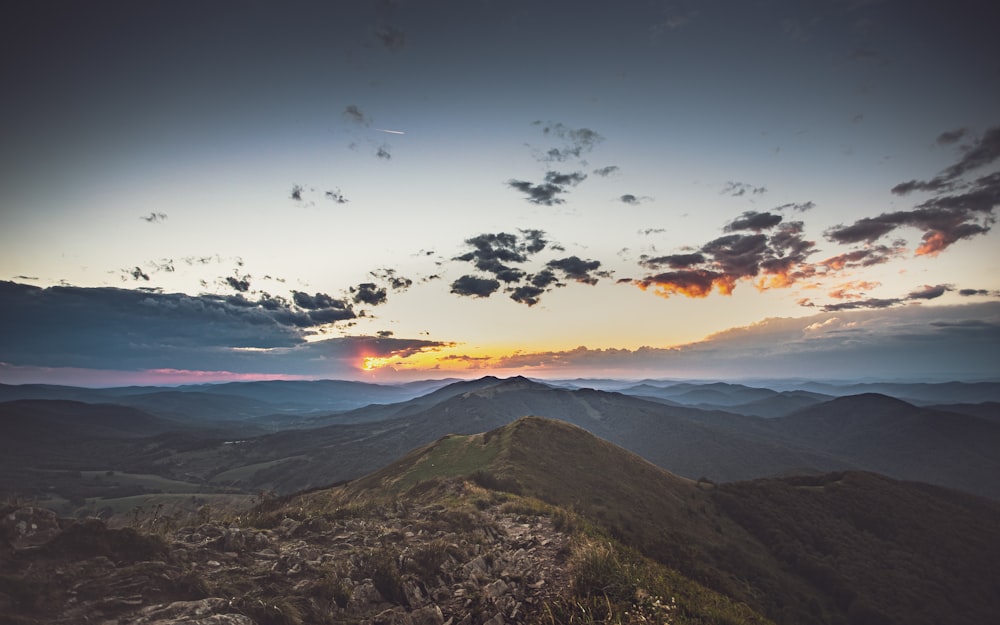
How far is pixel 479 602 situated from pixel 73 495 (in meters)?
271

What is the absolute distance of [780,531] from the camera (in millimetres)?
60688

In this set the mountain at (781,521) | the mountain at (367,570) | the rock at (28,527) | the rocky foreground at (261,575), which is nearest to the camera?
the rocky foreground at (261,575)

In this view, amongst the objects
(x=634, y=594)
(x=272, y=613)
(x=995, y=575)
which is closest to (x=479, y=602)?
(x=634, y=594)

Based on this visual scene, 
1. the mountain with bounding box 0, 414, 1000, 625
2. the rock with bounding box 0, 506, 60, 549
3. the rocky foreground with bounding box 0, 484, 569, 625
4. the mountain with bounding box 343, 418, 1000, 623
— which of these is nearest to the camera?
the rocky foreground with bounding box 0, 484, 569, 625

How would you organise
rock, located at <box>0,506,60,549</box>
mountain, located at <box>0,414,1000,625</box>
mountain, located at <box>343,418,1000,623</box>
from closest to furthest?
mountain, located at <box>0,414,1000,625</box> → rock, located at <box>0,506,60,549</box> → mountain, located at <box>343,418,1000,623</box>

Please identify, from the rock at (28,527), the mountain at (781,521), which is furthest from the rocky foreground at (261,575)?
the mountain at (781,521)

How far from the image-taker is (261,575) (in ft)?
32.9

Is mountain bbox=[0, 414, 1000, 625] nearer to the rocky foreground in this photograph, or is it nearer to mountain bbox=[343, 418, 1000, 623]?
the rocky foreground

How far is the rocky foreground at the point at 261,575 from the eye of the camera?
7.56 metres

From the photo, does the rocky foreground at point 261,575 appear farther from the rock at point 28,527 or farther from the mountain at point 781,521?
the mountain at point 781,521

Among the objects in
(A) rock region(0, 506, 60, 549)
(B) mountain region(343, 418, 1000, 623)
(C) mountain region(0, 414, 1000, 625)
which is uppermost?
(A) rock region(0, 506, 60, 549)

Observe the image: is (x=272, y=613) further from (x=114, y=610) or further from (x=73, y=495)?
(x=73, y=495)

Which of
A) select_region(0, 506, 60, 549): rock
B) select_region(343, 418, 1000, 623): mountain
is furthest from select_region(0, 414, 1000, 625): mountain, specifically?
select_region(343, 418, 1000, 623): mountain

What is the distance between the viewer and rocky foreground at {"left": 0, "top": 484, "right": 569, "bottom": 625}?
7.56 m
